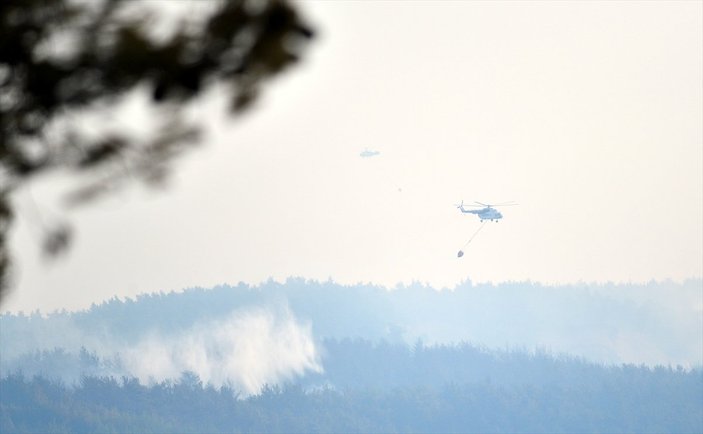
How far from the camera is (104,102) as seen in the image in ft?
39.8

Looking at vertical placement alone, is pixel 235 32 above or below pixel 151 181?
above

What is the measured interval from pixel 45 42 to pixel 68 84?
33 cm

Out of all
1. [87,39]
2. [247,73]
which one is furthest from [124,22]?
[247,73]

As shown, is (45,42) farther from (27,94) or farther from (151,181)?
(151,181)

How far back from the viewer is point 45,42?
39.8ft

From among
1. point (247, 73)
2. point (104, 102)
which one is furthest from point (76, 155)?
point (247, 73)

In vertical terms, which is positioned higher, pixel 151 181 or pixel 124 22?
pixel 124 22

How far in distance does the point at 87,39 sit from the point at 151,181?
1123 mm

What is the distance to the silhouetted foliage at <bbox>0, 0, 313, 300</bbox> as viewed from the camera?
11.7 meters

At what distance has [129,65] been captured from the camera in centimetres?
1191

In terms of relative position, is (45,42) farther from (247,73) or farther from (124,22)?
(247,73)

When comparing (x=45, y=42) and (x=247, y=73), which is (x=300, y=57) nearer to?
(x=247, y=73)

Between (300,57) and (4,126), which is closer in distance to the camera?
(300,57)

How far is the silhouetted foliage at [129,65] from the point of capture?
11.7m
